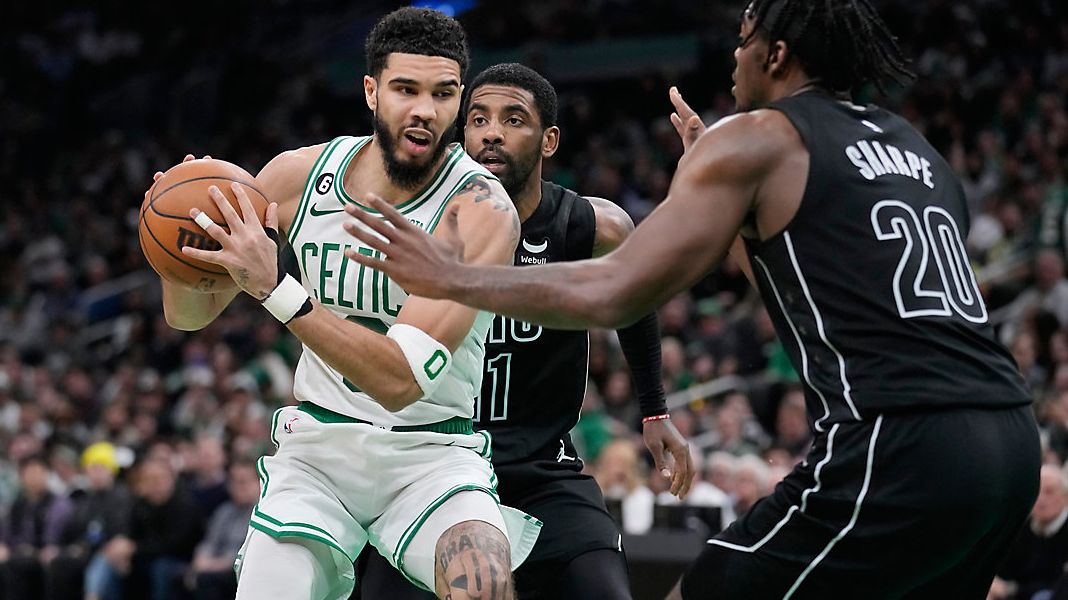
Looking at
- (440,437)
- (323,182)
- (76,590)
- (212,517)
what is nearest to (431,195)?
(323,182)

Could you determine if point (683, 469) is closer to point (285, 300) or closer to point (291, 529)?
point (291, 529)

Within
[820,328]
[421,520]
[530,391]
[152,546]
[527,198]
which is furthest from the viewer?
[152,546]

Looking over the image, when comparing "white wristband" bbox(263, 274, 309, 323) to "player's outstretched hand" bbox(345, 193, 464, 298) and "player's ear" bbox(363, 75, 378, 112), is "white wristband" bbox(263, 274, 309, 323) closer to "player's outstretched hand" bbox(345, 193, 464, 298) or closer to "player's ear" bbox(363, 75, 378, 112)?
"player's outstretched hand" bbox(345, 193, 464, 298)

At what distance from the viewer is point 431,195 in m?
4.84

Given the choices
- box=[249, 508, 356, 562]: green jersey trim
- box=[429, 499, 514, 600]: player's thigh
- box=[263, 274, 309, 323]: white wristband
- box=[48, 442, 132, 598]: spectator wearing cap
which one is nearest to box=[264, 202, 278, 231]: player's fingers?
box=[263, 274, 309, 323]: white wristband

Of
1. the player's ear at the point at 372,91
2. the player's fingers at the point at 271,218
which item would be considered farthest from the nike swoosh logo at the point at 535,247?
the player's fingers at the point at 271,218

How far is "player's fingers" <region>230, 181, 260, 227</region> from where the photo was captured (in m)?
4.29

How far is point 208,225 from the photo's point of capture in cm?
427

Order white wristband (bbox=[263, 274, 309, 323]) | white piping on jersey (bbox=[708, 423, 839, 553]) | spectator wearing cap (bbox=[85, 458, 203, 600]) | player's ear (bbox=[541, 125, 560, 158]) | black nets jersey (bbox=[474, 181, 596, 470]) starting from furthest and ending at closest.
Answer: spectator wearing cap (bbox=[85, 458, 203, 600])
player's ear (bbox=[541, 125, 560, 158])
black nets jersey (bbox=[474, 181, 596, 470])
white wristband (bbox=[263, 274, 309, 323])
white piping on jersey (bbox=[708, 423, 839, 553])

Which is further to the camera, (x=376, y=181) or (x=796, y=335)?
(x=376, y=181)

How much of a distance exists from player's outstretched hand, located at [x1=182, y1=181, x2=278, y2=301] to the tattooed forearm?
2.39ft

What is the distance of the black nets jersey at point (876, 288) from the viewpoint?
11.2 ft

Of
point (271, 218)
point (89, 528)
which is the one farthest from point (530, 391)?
point (89, 528)

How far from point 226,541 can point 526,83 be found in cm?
723
